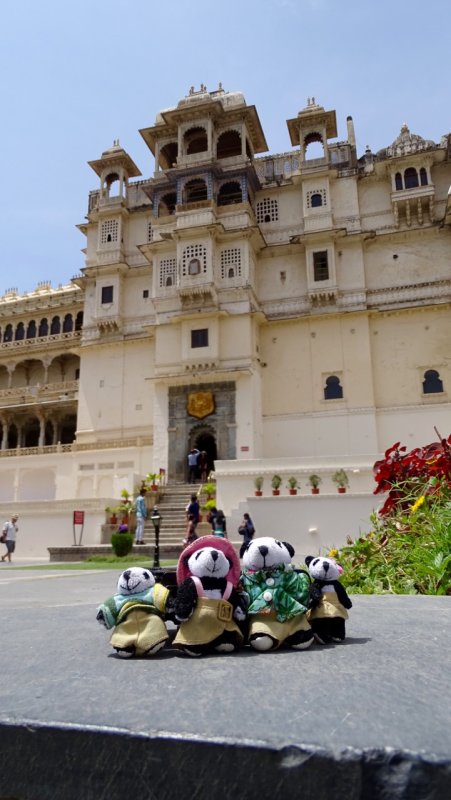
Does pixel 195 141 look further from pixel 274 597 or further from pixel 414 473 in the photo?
pixel 274 597

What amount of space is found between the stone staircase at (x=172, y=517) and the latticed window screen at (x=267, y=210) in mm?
16182

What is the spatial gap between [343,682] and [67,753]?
893 millimetres

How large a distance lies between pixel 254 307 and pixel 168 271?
543cm

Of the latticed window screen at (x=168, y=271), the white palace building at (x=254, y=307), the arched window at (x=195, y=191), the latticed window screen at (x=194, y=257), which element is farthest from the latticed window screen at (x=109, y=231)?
the latticed window screen at (x=194, y=257)

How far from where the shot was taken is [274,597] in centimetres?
270

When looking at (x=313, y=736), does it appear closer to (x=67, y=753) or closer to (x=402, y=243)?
(x=67, y=753)

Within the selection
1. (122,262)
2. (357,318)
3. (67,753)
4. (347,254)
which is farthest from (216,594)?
(122,262)

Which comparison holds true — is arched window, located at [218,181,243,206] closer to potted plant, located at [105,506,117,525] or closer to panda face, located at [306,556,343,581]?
potted plant, located at [105,506,117,525]

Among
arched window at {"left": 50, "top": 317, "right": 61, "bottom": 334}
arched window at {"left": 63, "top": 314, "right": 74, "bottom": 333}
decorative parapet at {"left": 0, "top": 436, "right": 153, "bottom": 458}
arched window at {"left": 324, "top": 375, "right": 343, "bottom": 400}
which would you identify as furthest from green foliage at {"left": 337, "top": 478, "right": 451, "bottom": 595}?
arched window at {"left": 50, "top": 317, "right": 61, "bottom": 334}

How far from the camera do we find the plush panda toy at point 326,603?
8.84ft

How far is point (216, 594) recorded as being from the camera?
2625 millimetres

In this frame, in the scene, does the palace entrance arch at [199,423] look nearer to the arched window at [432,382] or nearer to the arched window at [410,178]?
the arched window at [432,382]

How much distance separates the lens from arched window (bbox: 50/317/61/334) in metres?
38.5

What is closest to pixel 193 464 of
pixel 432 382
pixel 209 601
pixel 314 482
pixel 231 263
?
pixel 314 482
